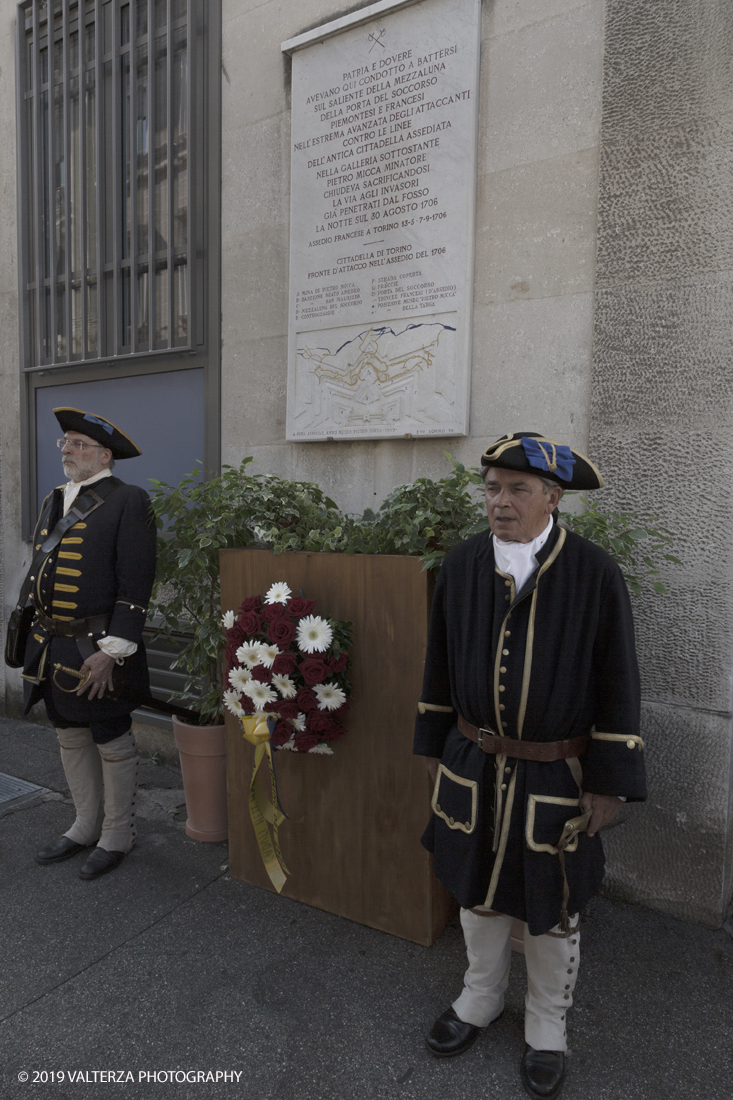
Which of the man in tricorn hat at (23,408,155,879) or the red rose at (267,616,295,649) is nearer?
the red rose at (267,616,295,649)

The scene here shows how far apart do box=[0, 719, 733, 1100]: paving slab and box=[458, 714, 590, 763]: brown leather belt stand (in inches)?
40.9

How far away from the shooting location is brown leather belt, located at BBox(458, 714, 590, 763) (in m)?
2.05

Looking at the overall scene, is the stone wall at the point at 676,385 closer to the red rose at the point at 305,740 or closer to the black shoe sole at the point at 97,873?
the red rose at the point at 305,740

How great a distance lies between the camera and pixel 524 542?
2074 millimetres

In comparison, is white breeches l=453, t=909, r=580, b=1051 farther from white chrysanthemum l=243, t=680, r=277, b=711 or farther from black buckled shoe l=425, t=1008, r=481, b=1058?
white chrysanthemum l=243, t=680, r=277, b=711

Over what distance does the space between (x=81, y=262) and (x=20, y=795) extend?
379 centimetres

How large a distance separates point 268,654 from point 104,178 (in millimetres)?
4185

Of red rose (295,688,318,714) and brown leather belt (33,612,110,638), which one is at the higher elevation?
brown leather belt (33,612,110,638)

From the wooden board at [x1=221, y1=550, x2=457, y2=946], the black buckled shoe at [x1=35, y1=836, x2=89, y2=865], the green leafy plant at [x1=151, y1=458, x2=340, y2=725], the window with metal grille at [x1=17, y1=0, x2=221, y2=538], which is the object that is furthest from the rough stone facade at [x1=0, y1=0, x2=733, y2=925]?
the black buckled shoe at [x1=35, y1=836, x2=89, y2=865]

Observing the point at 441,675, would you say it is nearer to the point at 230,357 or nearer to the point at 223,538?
the point at 223,538

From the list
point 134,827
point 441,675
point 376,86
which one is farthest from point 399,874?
point 376,86

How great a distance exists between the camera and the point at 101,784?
3.66m

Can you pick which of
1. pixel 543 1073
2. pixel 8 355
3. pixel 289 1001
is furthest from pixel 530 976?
pixel 8 355

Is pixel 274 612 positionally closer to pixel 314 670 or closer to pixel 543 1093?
pixel 314 670
